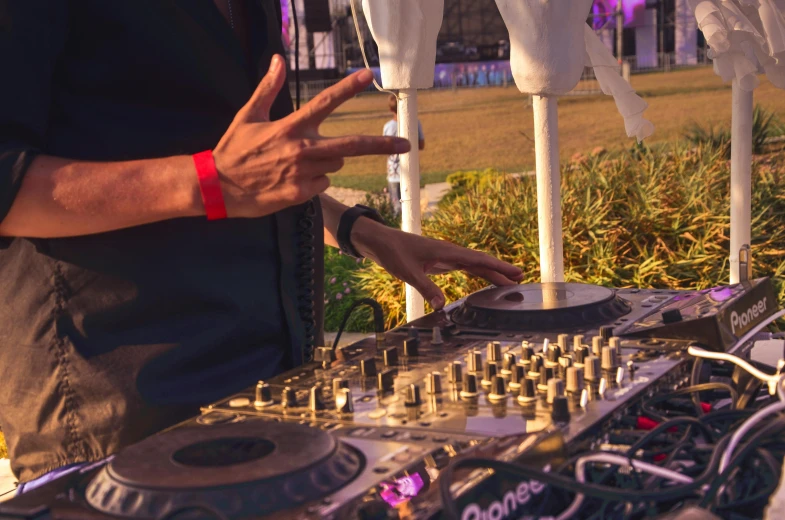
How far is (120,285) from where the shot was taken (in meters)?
1.53

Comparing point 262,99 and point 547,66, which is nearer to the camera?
point 262,99

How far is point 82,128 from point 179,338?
A: 1.17 feet

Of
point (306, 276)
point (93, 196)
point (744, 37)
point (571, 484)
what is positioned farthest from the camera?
point (744, 37)

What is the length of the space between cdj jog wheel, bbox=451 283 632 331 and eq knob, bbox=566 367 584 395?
0.39 m

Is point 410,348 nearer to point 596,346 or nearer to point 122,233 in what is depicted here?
point 596,346

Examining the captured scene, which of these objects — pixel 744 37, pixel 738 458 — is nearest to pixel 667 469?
pixel 738 458

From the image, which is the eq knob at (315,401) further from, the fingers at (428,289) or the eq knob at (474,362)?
the fingers at (428,289)

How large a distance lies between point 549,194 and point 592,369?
3033 millimetres

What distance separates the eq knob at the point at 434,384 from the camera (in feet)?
4.07

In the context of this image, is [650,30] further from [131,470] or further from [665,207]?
[131,470]

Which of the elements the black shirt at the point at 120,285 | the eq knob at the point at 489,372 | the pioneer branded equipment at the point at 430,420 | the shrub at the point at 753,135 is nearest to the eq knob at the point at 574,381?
the pioneer branded equipment at the point at 430,420

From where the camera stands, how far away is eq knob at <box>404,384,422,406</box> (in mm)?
1200

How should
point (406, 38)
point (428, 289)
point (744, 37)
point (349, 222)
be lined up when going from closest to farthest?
point (428, 289), point (349, 222), point (406, 38), point (744, 37)

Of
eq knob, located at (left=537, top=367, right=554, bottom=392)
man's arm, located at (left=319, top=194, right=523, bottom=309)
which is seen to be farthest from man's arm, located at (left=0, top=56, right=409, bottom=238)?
man's arm, located at (left=319, top=194, right=523, bottom=309)
